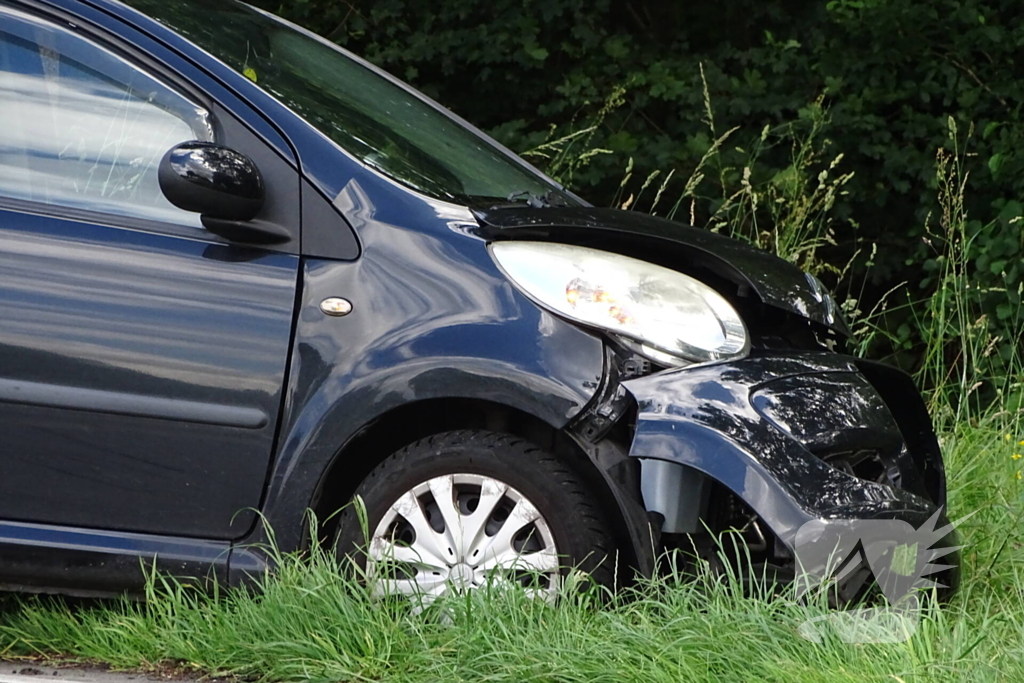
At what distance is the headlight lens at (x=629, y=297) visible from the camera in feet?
8.71

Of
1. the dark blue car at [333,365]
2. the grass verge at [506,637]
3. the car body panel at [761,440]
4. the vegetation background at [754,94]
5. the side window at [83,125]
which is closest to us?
the grass verge at [506,637]

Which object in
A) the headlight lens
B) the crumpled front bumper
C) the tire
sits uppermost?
the headlight lens

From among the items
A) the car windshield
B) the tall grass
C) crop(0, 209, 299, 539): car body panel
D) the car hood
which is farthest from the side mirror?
the tall grass

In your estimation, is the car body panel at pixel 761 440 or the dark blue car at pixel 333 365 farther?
the dark blue car at pixel 333 365

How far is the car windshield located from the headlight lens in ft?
1.10

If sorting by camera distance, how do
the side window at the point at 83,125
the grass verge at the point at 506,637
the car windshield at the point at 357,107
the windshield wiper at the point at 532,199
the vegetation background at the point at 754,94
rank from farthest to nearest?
the vegetation background at the point at 754,94
the windshield wiper at the point at 532,199
the car windshield at the point at 357,107
the side window at the point at 83,125
the grass verge at the point at 506,637

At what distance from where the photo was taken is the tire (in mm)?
2604

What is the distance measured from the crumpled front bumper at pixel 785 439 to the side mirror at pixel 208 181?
914mm

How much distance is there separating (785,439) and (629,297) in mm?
446

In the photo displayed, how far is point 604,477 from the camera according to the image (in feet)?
8.47

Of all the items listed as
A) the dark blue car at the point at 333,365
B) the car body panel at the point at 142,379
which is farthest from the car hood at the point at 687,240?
the car body panel at the point at 142,379

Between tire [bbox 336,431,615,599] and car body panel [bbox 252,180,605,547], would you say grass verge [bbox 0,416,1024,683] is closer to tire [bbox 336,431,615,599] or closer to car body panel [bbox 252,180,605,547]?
tire [bbox 336,431,615,599]

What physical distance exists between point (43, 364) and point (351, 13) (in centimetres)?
434

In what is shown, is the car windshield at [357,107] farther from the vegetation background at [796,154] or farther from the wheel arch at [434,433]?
the vegetation background at [796,154]
